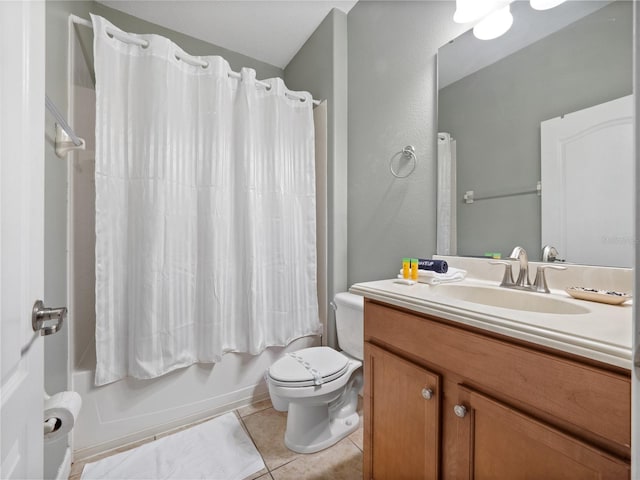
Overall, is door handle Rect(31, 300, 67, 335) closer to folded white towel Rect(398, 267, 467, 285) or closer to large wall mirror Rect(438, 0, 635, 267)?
folded white towel Rect(398, 267, 467, 285)

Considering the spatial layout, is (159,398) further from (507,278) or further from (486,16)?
(486,16)

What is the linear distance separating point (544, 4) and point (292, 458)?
85.7 inches

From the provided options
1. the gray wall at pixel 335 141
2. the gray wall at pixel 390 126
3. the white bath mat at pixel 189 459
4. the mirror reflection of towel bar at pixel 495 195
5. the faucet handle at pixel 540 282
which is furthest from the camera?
the gray wall at pixel 335 141

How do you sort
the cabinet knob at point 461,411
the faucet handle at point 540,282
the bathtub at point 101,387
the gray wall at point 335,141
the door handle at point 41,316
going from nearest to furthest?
the door handle at point 41,316 < the cabinet knob at point 461,411 < the faucet handle at point 540,282 < the bathtub at point 101,387 < the gray wall at point 335,141

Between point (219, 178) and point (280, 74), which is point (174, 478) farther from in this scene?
point (280, 74)

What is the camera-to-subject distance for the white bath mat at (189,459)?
117 centimetres

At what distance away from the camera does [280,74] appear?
2381mm

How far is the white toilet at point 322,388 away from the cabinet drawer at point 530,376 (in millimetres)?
609

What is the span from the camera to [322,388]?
125 centimetres

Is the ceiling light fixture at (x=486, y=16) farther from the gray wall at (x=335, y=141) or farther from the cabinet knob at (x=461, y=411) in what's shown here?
the cabinet knob at (x=461, y=411)

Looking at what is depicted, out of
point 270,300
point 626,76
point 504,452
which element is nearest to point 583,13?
point 626,76

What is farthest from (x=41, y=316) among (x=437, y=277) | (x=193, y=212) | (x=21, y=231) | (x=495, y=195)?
(x=495, y=195)

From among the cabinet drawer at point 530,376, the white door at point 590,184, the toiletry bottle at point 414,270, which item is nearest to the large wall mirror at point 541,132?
the white door at point 590,184

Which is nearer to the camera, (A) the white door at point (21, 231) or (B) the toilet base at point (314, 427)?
(A) the white door at point (21, 231)
